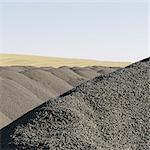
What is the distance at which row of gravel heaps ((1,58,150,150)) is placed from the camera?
895cm

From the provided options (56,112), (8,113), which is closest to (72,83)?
(8,113)

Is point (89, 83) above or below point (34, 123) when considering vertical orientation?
above

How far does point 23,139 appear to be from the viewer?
9164 millimetres

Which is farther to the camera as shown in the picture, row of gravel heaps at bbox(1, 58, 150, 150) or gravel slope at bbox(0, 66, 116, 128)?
gravel slope at bbox(0, 66, 116, 128)

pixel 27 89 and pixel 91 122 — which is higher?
pixel 91 122

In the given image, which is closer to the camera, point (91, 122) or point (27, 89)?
point (91, 122)

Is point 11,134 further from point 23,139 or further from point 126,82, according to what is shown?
point 126,82

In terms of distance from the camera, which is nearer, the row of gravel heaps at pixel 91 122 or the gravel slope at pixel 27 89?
the row of gravel heaps at pixel 91 122

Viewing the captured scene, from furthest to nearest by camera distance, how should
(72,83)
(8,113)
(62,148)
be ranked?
(72,83), (8,113), (62,148)

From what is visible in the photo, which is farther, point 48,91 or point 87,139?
point 48,91

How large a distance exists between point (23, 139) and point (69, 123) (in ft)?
3.70

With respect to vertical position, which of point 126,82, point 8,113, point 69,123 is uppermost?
point 126,82

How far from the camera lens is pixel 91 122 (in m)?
9.64

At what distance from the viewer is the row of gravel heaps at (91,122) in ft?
29.4
